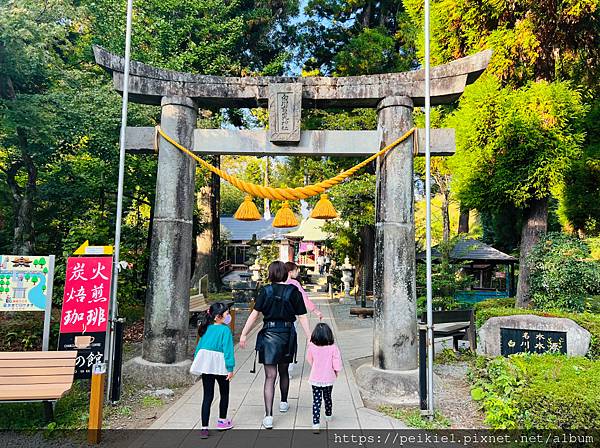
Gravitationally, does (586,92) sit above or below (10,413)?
above

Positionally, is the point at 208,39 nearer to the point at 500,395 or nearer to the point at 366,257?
the point at 366,257

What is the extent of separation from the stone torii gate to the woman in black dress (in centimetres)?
184

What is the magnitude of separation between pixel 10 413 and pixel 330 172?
13.3 m

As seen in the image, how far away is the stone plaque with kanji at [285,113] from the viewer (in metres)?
5.92

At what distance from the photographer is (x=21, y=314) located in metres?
7.43

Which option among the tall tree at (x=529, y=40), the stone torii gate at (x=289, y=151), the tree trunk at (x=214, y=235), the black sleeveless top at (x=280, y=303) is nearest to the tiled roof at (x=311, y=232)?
the tree trunk at (x=214, y=235)

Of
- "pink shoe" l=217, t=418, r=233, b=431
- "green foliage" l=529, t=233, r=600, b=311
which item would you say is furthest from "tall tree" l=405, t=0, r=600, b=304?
"pink shoe" l=217, t=418, r=233, b=431

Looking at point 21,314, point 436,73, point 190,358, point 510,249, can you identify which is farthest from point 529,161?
point 510,249

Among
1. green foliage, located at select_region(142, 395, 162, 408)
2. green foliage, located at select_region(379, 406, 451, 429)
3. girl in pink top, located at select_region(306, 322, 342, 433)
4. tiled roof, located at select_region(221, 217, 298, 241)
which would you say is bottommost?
green foliage, located at select_region(142, 395, 162, 408)

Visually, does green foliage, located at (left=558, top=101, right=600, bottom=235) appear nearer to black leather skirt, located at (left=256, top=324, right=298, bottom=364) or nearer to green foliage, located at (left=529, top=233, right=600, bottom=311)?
green foliage, located at (left=529, top=233, right=600, bottom=311)

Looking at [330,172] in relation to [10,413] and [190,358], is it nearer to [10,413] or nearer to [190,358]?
[190,358]

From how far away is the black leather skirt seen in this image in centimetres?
420

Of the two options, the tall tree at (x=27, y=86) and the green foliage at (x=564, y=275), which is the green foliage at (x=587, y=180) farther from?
the tall tree at (x=27, y=86)

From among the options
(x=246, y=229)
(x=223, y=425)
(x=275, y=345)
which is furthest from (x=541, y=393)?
(x=246, y=229)
